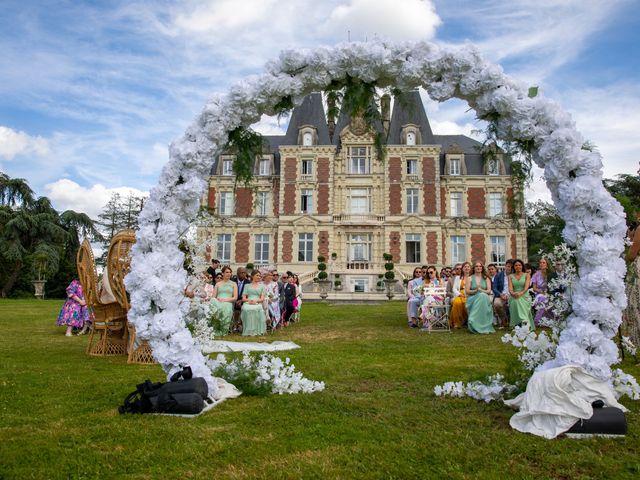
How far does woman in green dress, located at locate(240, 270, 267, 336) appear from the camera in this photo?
415 inches

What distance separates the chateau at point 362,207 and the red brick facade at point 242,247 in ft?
0.22

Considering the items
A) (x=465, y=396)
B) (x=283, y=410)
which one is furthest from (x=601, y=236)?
(x=283, y=410)

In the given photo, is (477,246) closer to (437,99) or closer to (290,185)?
(290,185)

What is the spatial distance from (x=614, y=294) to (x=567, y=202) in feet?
2.80

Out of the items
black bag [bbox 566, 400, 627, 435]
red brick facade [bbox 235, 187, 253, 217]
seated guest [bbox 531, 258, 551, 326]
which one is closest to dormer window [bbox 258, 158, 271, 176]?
red brick facade [bbox 235, 187, 253, 217]

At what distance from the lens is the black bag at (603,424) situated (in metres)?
3.51

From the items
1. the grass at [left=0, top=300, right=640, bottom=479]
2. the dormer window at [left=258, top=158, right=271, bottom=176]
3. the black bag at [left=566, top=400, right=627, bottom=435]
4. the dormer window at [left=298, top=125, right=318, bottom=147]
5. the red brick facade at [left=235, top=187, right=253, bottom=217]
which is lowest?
the grass at [left=0, top=300, right=640, bottom=479]

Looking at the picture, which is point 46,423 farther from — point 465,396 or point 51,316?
point 51,316

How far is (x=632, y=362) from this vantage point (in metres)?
6.29

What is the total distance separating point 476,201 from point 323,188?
10.4 m

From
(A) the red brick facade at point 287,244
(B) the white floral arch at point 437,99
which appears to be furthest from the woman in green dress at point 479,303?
(A) the red brick facade at point 287,244

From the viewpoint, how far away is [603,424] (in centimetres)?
351

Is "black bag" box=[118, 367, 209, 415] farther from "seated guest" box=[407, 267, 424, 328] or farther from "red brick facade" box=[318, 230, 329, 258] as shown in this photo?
"red brick facade" box=[318, 230, 329, 258]

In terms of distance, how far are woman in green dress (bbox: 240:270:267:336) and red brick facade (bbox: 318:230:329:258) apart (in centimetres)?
2127
